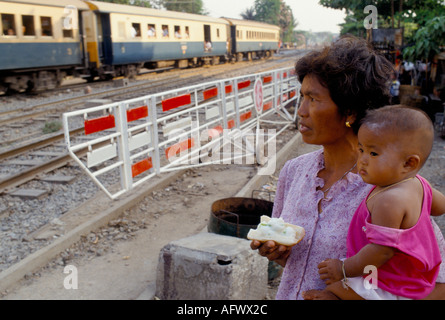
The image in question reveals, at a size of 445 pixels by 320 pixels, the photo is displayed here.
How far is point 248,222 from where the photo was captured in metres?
4.30

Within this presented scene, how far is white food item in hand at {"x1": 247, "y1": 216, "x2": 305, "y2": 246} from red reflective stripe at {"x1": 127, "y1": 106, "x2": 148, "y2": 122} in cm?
356

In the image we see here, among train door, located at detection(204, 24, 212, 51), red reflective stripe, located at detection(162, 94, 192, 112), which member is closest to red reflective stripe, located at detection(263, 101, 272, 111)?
red reflective stripe, located at detection(162, 94, 192, 112)

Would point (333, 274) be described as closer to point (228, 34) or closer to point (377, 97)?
point (377, 97)

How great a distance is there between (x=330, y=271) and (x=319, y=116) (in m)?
0.60

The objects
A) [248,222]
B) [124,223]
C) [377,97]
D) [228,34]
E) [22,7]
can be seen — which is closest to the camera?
[377,97]

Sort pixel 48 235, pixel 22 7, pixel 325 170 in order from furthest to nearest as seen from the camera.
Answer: pixel 22 7
pixel 48 235
pixel 325 170

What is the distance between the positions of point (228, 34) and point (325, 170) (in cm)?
3078

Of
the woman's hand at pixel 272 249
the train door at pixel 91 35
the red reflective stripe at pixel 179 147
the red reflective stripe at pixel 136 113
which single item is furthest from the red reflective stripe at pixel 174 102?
the train door at pixel 91 35

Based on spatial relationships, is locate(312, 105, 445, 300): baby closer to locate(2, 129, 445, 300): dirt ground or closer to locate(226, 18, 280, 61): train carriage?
locate(2, 129, 445, 300): dirt ground

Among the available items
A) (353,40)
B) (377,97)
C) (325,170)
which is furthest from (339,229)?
(353,40)

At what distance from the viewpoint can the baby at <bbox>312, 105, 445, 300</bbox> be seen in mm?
1392

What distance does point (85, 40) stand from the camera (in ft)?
58.2

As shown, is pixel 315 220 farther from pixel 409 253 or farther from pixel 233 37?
pixel 233 37

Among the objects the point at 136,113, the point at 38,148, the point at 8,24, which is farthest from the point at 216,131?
the point at 8,24
